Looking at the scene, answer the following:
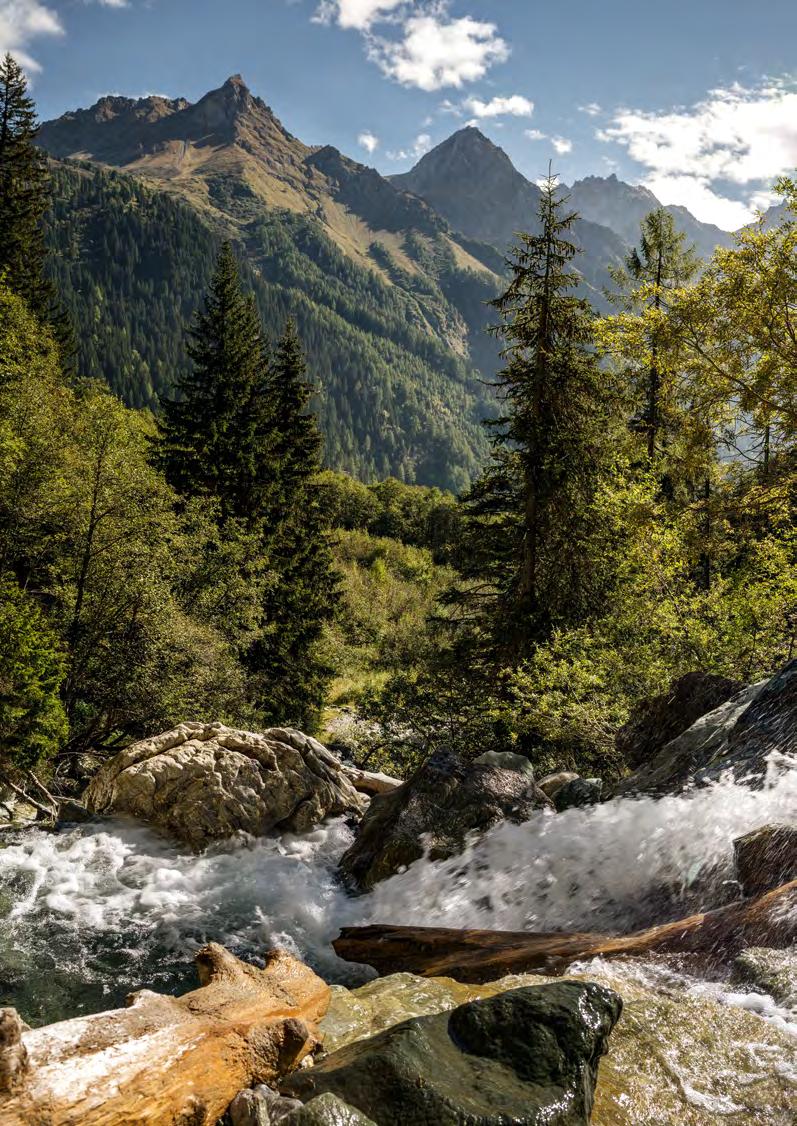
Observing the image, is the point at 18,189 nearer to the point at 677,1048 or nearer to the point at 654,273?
the point at 654,273

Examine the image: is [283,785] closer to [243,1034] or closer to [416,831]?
[416,831]

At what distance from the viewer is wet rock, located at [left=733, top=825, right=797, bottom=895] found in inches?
243

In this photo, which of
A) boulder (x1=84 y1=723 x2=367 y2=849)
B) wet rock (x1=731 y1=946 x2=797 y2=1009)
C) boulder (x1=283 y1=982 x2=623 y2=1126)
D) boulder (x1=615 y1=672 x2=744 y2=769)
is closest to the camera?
boulder (x1=283 y1=982 x2=623 y2=1126)

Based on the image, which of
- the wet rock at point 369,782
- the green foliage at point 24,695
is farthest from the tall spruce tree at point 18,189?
the wet rock at point 369,782

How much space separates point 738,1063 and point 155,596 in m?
16.3

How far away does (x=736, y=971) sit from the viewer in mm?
5188

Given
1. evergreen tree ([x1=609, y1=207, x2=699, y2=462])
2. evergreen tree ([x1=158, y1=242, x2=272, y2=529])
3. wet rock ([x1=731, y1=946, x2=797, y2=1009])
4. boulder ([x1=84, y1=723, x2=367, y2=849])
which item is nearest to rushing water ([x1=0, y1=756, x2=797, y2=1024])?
boulder ([x1=84, y1=723, x2=367, y2=849])

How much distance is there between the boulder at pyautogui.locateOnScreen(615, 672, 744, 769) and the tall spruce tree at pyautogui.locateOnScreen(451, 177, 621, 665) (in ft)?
13.6

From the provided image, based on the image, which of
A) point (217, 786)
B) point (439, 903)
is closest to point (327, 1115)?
point (439, 903)

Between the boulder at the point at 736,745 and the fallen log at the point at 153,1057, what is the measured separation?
5.97 meters

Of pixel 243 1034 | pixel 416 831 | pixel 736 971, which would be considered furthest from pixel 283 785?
pixel 736 971

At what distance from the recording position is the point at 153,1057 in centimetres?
447

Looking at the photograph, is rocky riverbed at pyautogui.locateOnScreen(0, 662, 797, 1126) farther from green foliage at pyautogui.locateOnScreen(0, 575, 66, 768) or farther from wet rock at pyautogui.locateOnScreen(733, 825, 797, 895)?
green foliage at pyautogui.locateOnScreen(0, 575, 66, 768)

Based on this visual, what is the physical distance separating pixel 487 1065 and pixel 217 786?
968cm
